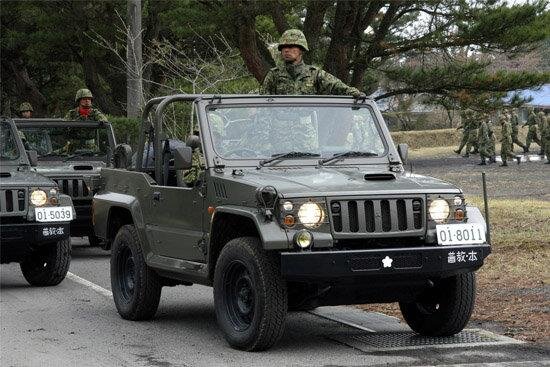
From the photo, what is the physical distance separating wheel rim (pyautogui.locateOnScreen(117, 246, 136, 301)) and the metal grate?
82.9 inches

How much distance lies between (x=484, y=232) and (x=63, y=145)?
31.4ft

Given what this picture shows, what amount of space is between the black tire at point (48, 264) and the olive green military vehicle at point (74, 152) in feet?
8.17

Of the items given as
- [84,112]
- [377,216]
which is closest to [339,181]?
[377,216]

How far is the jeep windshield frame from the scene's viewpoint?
17078mm

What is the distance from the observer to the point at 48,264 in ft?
44.2

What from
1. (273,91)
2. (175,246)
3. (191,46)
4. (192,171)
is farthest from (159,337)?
(191,46)

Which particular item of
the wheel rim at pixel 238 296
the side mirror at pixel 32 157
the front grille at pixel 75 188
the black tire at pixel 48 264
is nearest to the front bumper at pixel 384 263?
the wheel rim at pixel 238 296

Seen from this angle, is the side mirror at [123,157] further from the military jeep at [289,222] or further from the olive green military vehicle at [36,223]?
the olive green military vehicle at [36,223]

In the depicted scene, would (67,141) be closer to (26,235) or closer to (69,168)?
(69,168)

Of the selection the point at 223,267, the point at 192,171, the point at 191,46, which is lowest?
the point at 223,267

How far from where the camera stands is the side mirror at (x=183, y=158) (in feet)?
30.6

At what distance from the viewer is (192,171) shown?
33.4 feet

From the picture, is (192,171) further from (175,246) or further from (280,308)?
(280,308)

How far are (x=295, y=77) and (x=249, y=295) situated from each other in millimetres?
2773
